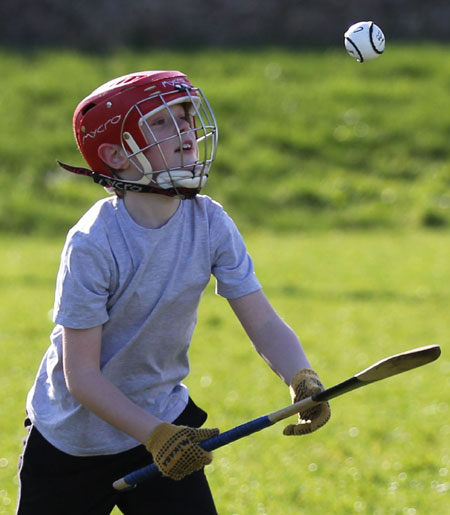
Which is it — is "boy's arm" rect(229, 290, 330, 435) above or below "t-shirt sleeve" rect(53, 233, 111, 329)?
below

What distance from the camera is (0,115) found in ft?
61.3

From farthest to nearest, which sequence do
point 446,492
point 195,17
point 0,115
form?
point 195,17 → point 0,115 → point 446,492

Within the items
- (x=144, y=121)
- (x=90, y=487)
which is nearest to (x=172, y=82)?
(x=144, y=121)

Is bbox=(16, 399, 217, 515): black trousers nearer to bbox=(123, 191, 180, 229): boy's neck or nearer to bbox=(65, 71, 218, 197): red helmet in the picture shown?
bbox=(123, 191, 180, 229): boy's neck

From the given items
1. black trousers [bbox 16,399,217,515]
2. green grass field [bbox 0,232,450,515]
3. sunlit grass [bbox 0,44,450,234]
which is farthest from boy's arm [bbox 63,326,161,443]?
sunlit grass [bbox 0,44,450,234]

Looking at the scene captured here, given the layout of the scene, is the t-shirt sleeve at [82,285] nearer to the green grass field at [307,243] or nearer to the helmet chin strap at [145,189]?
the helmet chin strap at [145,189]

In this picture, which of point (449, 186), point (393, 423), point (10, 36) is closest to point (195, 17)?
point (10, 36)

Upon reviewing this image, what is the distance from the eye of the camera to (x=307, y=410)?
3135 millimetres

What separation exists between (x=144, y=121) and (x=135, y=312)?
0.58m

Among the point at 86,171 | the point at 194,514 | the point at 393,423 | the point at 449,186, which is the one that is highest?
the point at 86,171

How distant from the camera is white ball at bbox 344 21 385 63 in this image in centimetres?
316

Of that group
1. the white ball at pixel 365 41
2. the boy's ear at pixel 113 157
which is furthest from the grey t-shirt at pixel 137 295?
the white ball at pixel 365 41

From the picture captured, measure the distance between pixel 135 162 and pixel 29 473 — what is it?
1039 millimetres

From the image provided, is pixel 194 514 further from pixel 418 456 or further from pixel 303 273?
pixel 303 273
